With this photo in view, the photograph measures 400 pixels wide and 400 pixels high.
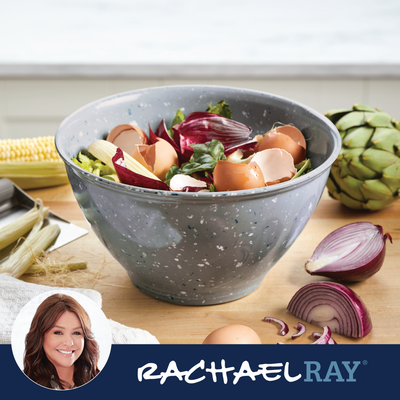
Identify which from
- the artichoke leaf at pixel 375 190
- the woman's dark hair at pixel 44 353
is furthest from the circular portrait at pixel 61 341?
the artichoke leaf at pixel 375 190

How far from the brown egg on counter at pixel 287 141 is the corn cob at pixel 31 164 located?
0.46 metres

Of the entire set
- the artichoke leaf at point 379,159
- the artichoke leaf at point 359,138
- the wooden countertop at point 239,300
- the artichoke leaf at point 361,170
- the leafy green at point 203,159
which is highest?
the leafy green at point 203,159

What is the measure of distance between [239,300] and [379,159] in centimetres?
40

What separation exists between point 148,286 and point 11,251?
0.27 m

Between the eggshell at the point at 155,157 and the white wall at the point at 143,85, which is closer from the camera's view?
the eggshell at the point at 155,157

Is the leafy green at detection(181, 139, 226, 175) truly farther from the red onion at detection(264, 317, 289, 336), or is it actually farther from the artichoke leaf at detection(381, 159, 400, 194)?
the artichoke leaf at detection(381, 159, 400, 194)

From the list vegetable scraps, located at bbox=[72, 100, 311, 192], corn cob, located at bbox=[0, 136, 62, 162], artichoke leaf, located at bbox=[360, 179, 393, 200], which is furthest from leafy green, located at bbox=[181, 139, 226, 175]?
Result: corn cob, located at bbox=[0, 136, 62, 162]

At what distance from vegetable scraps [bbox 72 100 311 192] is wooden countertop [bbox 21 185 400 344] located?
0.51 ft

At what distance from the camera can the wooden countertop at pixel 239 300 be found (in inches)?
24.7

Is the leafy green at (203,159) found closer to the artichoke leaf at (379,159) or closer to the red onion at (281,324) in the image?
the red onion at (281,324)

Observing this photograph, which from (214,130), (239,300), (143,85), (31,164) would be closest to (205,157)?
(214,130)

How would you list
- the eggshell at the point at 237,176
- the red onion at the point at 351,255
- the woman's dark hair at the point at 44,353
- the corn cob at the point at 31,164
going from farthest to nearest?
1. the corn cob at the point at 31,164
2. the red onion at the point at 351,255
3. the eggshell at the point at 237,176
4. the woman's dark hair at the point at 44,353

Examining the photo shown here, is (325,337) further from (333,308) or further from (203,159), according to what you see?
(203,159)
